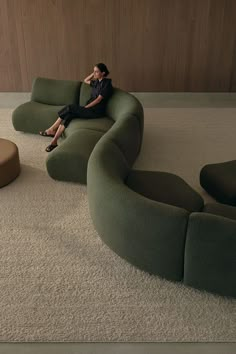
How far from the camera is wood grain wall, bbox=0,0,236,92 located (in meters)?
8.76

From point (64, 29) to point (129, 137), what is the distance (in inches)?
184

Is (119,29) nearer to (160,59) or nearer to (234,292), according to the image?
(160,59)

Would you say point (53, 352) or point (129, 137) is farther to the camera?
point (129, 137)

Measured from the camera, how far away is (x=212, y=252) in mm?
3451

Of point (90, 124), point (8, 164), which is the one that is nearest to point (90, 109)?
point (90, 124)

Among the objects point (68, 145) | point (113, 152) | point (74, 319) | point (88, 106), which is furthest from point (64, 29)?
point (74, 319)

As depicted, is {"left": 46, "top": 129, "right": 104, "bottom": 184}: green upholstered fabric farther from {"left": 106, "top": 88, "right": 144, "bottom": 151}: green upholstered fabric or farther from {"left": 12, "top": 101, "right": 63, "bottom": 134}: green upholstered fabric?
{"left": 12, "top": 101, "right": 63, "bottom": 134}: green upholstered fabric

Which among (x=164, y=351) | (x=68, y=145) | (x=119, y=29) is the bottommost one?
(x=164, y=351)

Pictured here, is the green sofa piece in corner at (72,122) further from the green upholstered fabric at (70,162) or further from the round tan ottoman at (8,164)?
the round tan ottoman at (8,164)

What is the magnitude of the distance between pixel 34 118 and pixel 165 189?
3.43 metres

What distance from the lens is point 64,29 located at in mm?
8953

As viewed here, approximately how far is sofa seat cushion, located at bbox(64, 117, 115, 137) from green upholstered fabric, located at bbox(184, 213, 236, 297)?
10.6 ft

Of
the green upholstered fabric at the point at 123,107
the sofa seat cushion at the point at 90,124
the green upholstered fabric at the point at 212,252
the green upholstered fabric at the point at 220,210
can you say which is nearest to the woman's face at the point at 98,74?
the green upholstered fabric at the point at 123,107

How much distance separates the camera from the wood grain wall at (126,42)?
28.7 feet
